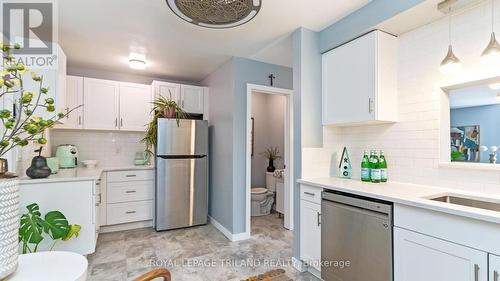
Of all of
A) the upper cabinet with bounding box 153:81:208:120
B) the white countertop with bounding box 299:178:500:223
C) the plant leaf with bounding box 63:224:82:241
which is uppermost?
the upper cabinet with bounding box 153:81:208:120

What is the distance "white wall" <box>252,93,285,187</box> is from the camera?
16.2 feet

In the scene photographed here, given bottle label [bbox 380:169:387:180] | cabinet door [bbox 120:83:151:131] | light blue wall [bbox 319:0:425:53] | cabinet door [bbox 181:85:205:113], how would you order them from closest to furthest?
light blue wall [bbox 319:0:425:53], bottle label [bbox 380:169:387:180], cabinet door [bbox 120:83:151:131], cabinet door [bbox 181:85:205:113]

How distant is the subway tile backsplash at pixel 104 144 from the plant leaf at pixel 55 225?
5.89ft

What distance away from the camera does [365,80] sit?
82.8 inches

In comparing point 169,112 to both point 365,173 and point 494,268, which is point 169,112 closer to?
point 365,173

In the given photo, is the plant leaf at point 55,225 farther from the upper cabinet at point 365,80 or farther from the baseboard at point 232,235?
the upper cabinet at point 365,80

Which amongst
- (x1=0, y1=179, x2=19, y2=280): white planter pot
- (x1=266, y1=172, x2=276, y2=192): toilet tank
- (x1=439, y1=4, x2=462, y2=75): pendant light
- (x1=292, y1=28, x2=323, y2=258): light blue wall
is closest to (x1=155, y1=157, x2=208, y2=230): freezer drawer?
(x1=266, y1=172, x2=276, y2=192): toilet tank

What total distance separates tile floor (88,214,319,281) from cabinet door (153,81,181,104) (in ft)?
6.46

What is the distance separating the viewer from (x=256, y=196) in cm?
417

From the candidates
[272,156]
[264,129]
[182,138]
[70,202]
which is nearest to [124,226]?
[70,202]

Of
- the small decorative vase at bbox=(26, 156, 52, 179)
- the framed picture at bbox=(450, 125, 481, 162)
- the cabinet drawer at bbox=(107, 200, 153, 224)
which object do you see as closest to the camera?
the framed picture at bbox=(450, 125, 481, 162)

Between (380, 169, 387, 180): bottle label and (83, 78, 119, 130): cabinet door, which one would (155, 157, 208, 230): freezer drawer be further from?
(380, 169, 387, 180): bottle label

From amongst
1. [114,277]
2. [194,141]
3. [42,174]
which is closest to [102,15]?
[42,174]

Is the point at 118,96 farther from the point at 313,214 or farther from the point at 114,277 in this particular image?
the point at 313,214
